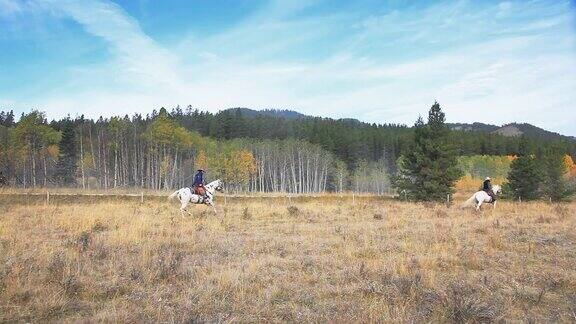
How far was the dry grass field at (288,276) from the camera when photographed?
664cm

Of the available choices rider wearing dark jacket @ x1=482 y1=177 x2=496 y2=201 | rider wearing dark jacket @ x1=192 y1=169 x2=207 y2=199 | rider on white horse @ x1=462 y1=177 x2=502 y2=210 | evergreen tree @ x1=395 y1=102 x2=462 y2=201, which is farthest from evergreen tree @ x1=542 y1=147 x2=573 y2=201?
rider wearing dark jacket @ x1=192 y1=169 x2=207 y2=199

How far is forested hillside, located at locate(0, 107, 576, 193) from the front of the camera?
247 feet

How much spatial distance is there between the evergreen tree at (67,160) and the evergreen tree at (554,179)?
2989 inches

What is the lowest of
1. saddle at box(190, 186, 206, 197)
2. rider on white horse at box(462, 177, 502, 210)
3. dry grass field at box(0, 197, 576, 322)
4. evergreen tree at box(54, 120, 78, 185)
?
dry grass field at box(0, 197, 576, 322)

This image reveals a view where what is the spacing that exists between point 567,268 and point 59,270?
406 inches

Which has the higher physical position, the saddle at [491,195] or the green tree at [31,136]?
the green tree at [31,136]

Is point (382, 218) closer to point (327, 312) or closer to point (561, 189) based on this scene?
point (327, 312)

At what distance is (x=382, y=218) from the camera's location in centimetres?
2055

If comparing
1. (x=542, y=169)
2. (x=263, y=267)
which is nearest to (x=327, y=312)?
(x=263, y=267)

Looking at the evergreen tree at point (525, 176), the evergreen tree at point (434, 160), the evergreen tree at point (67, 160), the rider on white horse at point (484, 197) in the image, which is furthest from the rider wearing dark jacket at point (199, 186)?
the evergreen tree at point (67, 160)

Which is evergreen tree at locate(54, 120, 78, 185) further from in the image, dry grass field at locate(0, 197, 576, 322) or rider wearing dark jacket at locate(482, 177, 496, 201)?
dry grass field at locate(0, 197, 576, 322)

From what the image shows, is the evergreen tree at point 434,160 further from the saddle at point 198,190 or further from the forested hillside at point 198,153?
the forested hillside at point 198,153

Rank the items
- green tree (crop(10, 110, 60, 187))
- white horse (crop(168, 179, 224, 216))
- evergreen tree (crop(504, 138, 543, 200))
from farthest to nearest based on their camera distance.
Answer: green tree (crop(10, 110, 60, 187)), evergreen tree (crop(504, 138, 543, 200)), white horse (crop(168, 179, 224, 216))

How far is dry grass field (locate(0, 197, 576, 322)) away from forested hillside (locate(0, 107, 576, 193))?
5830cm
